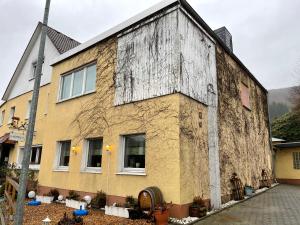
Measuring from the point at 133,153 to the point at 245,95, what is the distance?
8.81 metres

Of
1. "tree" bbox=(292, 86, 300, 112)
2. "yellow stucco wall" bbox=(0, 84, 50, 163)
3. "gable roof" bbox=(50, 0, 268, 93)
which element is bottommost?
"yellow stucco wall" bbox=(0, 84, 50, 163)

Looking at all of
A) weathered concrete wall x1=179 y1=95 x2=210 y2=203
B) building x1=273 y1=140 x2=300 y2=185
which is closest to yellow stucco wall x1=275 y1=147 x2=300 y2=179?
building x1=273 y1=140 x2=300 y2=185

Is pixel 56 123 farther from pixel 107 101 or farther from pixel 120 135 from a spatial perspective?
pixel 120 135

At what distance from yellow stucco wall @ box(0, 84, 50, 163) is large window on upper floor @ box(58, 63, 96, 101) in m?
2.90

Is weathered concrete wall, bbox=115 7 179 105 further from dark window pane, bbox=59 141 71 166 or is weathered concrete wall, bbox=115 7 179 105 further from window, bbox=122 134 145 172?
dark window pane, bbox=59 141 71 166

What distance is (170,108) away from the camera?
8336 millimetres

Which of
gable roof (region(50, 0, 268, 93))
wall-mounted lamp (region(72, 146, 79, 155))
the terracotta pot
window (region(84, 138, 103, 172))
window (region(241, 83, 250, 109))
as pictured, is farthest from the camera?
window (region(241, 83, 250, 109))

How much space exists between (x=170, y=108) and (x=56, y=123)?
24.4 feet

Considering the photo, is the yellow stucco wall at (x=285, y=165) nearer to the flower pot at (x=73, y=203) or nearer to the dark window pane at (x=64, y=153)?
the dark window pane at (x=64, y=153)

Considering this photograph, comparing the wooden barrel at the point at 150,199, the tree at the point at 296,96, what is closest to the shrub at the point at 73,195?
the wooden barrel at the point at 150,199

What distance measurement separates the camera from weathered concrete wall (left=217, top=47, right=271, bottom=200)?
1113 cm

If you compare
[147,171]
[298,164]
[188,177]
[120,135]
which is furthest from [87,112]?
[298,164]

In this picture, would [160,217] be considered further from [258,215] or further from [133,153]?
[258,215]

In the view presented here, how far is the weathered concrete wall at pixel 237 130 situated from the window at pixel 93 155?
510cm
